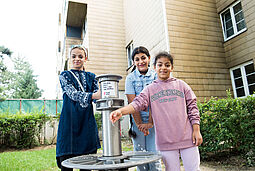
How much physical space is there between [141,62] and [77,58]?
715 millimetres

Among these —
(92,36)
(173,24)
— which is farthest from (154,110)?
(92,36)

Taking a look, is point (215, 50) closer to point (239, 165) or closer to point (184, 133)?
point (239, 165)

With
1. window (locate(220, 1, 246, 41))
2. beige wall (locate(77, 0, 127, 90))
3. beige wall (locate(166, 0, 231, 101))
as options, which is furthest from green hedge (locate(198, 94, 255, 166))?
beige wall (locate(77, 0, 127, 90))

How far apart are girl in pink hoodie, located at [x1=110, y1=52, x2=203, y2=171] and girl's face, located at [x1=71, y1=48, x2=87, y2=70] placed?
2.32 ft

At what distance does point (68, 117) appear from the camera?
1.77 metres

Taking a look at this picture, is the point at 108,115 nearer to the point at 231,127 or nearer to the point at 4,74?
the point at 231,127

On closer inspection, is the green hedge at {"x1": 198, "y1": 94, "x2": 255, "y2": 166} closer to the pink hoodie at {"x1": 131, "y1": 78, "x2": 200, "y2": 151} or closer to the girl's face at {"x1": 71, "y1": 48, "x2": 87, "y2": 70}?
the pink hoodie at {"x1": 131, "y1": 78, "x2": 200, "y2": 151}

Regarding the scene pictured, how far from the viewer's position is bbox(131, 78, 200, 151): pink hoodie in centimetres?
162

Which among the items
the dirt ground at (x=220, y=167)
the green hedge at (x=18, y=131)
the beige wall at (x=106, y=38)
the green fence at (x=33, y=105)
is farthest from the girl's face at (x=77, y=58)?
the green fence at (x=33, y=105)

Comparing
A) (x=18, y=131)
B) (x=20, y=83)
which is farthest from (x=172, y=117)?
(x=20, y=83)

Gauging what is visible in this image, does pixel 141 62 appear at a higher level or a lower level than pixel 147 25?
lower

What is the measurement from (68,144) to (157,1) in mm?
6146

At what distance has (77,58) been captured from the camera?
75.3 inches

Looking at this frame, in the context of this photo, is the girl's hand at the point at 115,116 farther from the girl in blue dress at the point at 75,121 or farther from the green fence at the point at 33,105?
the green fence at the point at 33,105
